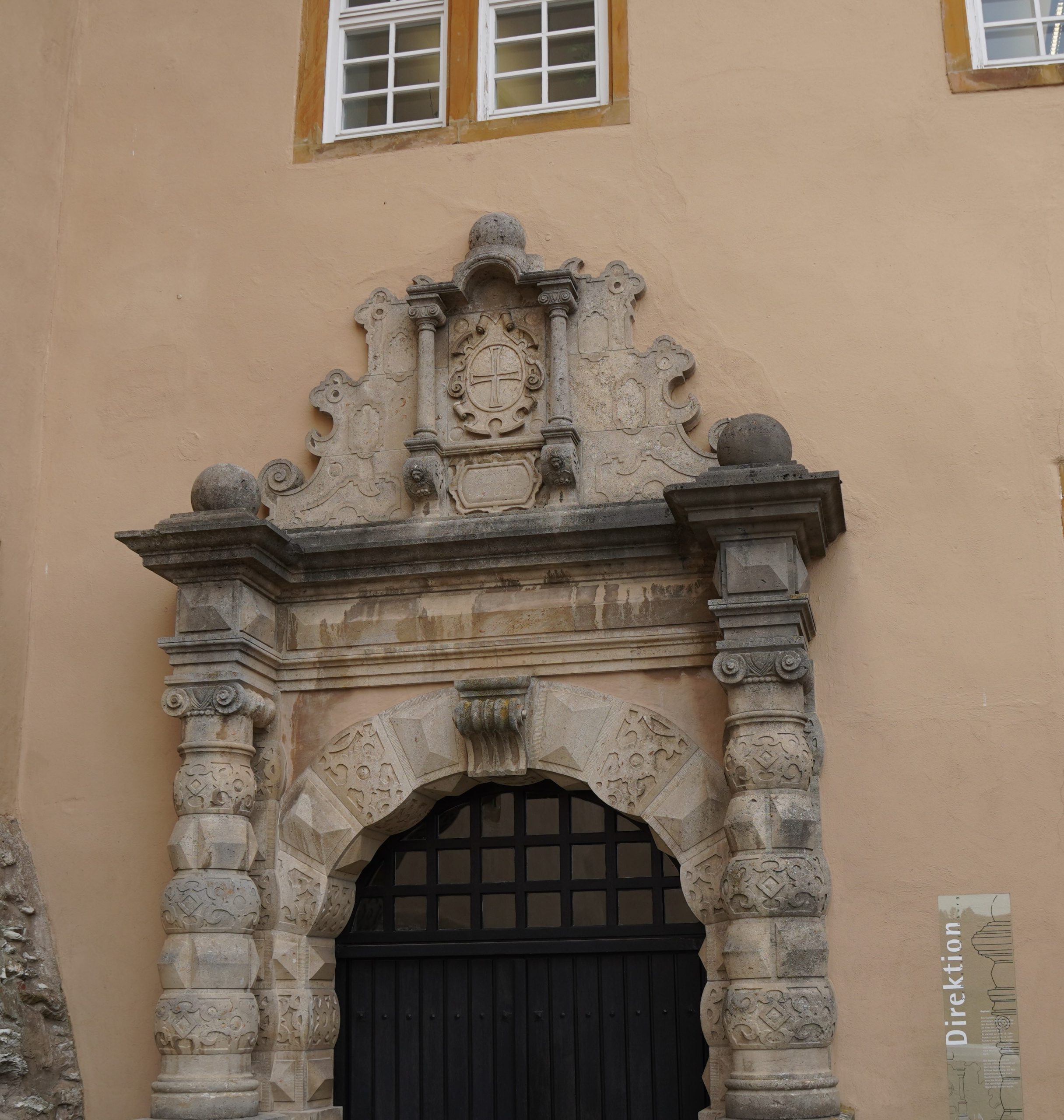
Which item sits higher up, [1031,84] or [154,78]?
[154,78]

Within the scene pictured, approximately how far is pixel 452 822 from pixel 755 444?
6.61ft

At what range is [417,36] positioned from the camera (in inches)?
297

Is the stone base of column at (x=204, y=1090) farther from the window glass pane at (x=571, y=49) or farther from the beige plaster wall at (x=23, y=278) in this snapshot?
the window glass pane at (x=571, y=49)

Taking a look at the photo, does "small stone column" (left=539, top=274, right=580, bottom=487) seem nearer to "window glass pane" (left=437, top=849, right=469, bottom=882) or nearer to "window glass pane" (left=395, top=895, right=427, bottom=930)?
"window glass pane" (left=437, top=849, right=469, bottom=882)

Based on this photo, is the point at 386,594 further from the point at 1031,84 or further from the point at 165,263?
the point at 1031,84

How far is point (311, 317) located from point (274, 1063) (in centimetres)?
315

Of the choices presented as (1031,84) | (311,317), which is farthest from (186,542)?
(1031,84)

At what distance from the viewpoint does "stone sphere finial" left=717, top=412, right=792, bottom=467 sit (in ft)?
19.4

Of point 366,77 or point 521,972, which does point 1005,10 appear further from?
point 521,972

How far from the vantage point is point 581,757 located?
20.2ft

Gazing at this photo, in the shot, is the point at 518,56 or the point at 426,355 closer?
the point at 426,355

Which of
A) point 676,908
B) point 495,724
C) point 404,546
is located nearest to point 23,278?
point 404,546

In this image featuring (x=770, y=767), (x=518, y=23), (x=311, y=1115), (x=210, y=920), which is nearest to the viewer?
(x=770, y=767)

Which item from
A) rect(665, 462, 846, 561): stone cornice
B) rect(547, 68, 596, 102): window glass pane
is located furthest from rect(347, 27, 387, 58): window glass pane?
rect(665, 462, 846, 561): stone cornice
